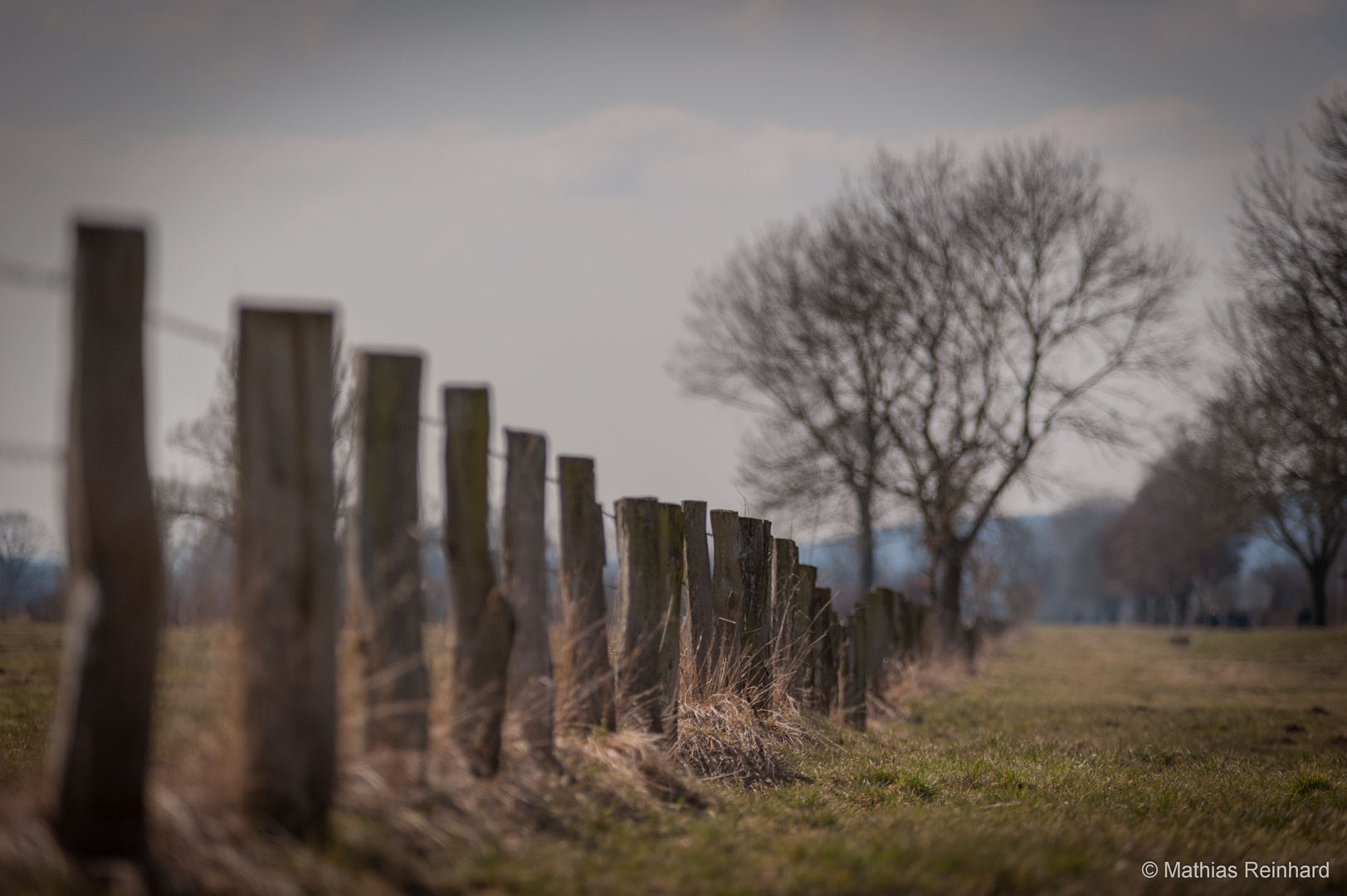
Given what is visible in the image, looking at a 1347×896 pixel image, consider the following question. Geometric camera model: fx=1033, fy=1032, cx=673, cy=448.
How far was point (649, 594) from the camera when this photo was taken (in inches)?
207

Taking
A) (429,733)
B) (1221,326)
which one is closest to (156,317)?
(429,733)

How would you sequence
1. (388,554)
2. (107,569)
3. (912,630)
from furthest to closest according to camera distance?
(912,630)
(388,554)
(107,569)

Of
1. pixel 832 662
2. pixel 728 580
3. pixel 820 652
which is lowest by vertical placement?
pixel 832 662

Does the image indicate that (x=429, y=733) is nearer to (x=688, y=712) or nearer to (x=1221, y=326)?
(x=688, y=712)

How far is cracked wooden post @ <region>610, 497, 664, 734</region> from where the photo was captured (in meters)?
5.10

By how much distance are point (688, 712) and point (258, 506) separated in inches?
126

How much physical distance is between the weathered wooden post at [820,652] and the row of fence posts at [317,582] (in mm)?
2600

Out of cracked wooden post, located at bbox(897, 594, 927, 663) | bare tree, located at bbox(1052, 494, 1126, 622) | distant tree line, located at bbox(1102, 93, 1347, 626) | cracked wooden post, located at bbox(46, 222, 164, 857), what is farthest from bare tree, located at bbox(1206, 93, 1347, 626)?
bare tree, located at bbox(1052, 494, 1126, 622)

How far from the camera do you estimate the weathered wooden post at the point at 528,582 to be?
4242 millimetres

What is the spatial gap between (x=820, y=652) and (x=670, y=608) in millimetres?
3032

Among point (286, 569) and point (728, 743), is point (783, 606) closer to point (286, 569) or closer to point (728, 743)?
point (728, 743)

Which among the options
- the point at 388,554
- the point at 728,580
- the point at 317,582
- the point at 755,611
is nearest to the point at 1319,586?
the point at 755,611

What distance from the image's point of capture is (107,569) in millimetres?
2811

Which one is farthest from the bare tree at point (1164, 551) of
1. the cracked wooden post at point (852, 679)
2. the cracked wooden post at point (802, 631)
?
the cracked wooden post at point (802, 631)
